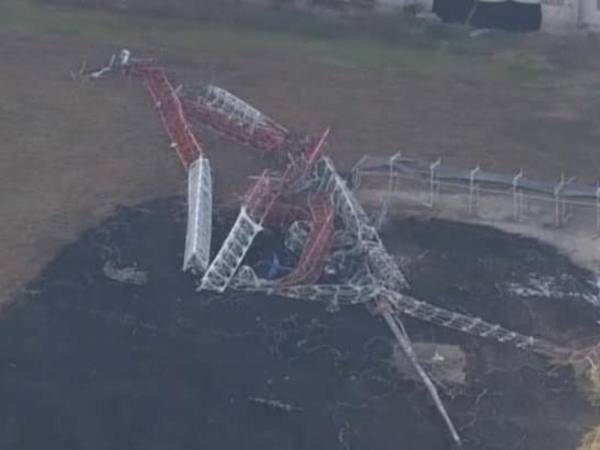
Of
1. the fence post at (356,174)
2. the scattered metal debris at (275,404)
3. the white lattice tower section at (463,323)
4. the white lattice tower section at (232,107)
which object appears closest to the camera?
the scattered metal debris at (275,404)

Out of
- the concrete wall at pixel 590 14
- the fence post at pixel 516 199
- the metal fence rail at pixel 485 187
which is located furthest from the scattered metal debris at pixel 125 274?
the concrete wall at pixel 590 14

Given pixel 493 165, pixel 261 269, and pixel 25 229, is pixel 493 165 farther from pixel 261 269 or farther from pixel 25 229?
pixel 25 229

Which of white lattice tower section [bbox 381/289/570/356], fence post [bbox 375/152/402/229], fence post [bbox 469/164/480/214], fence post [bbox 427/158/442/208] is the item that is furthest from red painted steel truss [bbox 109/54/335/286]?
fence post [bbox 469/164/480/214]

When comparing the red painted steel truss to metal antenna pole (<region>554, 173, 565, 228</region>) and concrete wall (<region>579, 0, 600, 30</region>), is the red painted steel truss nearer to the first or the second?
metal antenna pole (<region>554, 173, 565, 228</region>)

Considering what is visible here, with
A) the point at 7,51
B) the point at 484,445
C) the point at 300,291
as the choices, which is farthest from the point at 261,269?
the point at 7,51

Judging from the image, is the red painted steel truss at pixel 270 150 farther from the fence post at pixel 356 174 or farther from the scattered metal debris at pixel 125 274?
the scattered metal debris at pixel 125 274

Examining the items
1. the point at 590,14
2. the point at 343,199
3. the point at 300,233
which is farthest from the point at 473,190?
the point at 590,14
